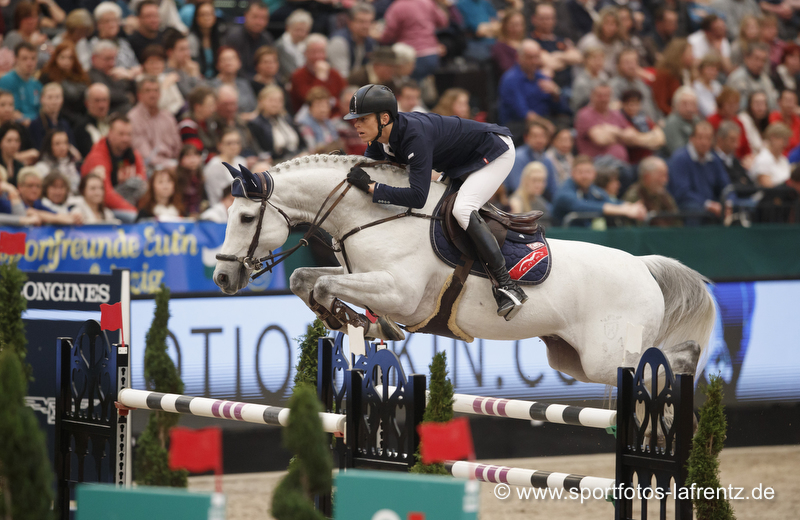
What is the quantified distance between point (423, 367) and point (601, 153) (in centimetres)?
434

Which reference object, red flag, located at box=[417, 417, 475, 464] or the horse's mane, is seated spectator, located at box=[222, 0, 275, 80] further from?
red flag, located at box=[417, 417, 475, 464]

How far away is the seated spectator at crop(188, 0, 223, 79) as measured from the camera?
10219 millimetres

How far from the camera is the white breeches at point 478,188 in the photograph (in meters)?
4.94

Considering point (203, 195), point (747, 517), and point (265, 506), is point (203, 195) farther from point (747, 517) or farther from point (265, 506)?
point (747, 517)

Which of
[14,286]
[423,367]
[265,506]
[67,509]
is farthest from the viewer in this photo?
[423,367]

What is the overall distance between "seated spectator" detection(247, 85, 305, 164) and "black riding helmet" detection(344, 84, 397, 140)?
4701 mm

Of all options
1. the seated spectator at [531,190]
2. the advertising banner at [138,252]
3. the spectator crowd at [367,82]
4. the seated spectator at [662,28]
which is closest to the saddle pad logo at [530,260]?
the advertising banner at [138,252]

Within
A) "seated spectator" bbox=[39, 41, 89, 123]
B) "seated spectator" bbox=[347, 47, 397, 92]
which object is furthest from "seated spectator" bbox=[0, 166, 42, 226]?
"seated spectator" bbox=[347, 47, 397, 92]

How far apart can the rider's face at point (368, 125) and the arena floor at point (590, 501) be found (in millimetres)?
2494

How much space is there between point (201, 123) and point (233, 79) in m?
0.94

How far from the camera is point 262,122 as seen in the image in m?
9.58

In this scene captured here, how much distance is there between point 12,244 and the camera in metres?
6.00

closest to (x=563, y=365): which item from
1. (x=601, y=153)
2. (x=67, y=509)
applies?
(x=67, y=509)

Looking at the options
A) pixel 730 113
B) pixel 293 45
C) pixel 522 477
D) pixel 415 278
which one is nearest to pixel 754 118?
pixel 730 113
